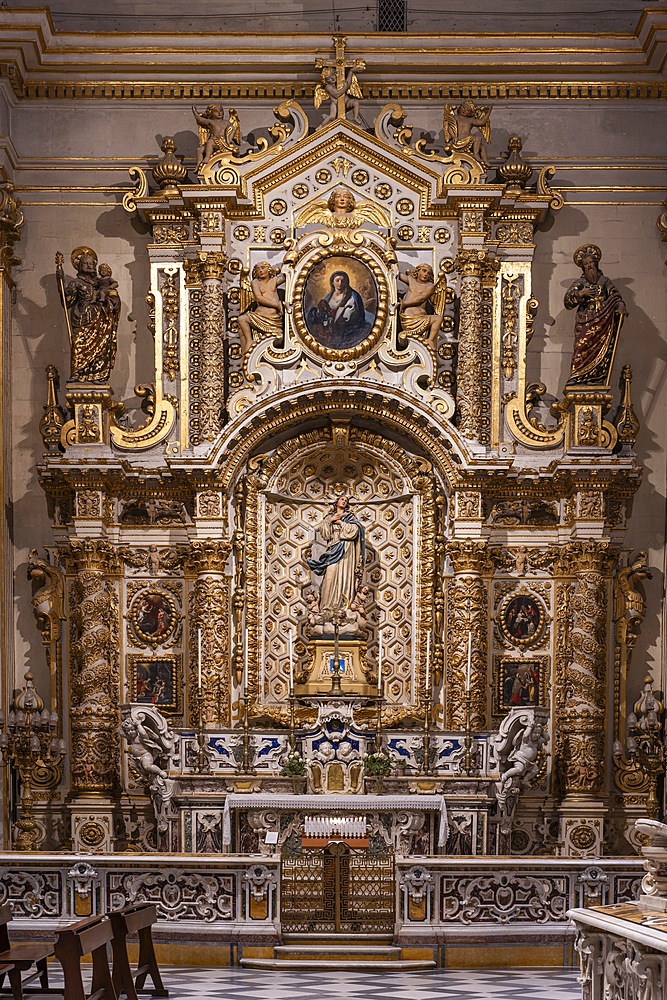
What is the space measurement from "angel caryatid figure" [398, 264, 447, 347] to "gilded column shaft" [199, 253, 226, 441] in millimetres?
2308

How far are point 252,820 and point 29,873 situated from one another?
13.7ft

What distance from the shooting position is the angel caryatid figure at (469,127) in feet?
61.7

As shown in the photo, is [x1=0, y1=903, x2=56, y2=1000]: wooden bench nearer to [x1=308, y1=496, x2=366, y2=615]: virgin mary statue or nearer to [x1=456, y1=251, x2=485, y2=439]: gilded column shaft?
[x1=308, y1=496, x2=366, y2=615]: virgin mary statue

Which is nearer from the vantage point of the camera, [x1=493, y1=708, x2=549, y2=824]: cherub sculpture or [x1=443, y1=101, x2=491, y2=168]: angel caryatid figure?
[x1=493, y1=708, x2=549, y2=824]: cherub sculpture

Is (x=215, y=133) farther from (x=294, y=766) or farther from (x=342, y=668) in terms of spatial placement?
(x=294, y=766)

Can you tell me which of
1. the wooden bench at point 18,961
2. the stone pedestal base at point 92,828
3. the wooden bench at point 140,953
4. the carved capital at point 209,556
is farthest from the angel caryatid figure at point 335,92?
the wooden bench at point 18,961

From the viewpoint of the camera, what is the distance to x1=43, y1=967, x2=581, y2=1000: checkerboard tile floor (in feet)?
39.8

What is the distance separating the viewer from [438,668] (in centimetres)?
1852

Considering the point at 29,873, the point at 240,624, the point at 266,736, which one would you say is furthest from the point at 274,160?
the point at 29,873

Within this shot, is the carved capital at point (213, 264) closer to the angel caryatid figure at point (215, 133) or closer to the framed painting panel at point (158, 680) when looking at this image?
the angel caryatid figure at point (215, 133)

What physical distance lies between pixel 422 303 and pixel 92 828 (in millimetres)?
7642

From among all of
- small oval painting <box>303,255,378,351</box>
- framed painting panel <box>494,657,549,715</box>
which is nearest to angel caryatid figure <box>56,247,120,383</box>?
small oval painting <box>303,255,378,351</box>

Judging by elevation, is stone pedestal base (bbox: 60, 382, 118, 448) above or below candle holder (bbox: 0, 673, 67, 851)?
above

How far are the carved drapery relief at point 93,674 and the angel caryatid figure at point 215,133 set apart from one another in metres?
5.08
